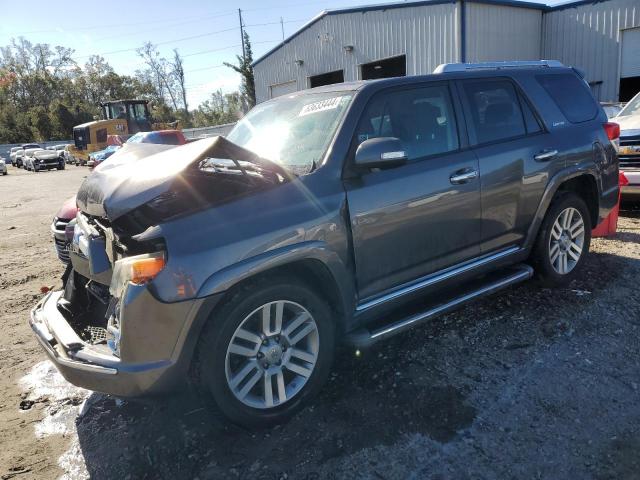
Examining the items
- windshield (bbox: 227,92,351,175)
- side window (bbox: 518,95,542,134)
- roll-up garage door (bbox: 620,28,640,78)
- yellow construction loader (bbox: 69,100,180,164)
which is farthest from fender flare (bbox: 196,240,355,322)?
yellow construction loader (bbox: 69,100,180,164)

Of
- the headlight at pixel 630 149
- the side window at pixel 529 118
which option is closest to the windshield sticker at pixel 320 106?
the side window at pixel 529 118

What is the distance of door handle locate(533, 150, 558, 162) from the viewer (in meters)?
3.92

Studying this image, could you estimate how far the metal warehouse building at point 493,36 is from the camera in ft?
49.7

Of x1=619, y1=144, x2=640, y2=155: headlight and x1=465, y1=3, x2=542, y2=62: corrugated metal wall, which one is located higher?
x1=465, y1=3, x2=542, y2=62: corrugated metal wall

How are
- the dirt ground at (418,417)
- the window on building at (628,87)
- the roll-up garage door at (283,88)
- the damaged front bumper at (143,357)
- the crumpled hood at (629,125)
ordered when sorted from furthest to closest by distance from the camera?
the roll-up garage door at (283,88) < the window on building at (628,87) < the crumpled hood at (629,125) < the dirt ground at (418,417) < the damaged front bumper at (143,357)

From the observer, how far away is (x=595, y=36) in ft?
52.2

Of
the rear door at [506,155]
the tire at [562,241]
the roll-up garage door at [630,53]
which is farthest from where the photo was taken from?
the roll-up garage door at [630,53]

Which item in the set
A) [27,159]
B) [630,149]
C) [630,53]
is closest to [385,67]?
[630,53]

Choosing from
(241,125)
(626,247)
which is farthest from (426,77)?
(626,247)

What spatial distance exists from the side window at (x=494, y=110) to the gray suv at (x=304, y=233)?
0.01 meters

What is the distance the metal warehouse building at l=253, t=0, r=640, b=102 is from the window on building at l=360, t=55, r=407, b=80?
2.2 inches

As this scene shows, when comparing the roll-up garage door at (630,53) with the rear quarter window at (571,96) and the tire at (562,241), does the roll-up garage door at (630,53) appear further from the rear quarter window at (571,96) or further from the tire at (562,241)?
the tire at (562,241)

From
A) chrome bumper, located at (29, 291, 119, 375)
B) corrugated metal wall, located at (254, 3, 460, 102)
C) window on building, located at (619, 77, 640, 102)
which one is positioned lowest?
chrome bumper, located at (29, 291, 119, 375)

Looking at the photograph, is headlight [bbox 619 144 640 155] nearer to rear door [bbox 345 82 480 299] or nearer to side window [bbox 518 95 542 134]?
side window [bbox 518 95 542 134]
